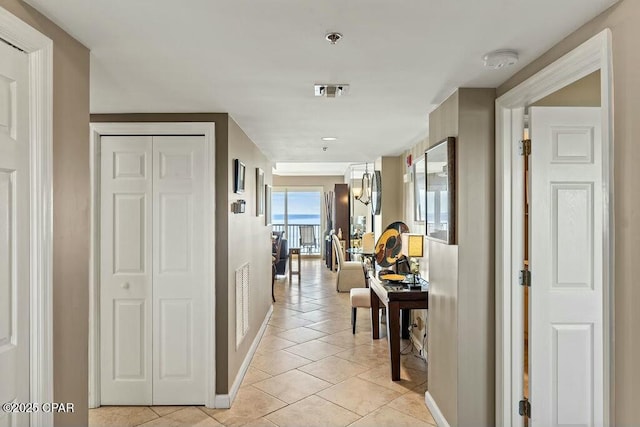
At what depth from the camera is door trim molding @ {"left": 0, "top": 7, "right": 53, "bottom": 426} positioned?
154 cm

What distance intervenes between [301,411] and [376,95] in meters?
2.34

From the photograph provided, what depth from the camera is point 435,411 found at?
306 cm

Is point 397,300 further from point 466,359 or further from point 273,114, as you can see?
point 273,114

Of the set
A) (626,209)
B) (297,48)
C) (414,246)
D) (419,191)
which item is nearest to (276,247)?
(419,191)

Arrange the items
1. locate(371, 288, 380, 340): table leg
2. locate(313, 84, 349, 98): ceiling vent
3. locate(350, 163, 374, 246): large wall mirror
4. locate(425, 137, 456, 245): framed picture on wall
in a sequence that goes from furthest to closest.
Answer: locate(350, 163, 374, 246): large wall mirror
locate(371, 288, 380, 340): table leg
locate(425, 137, 456, 245): framed picture on wall
locate(313, 84, 349, 98): ceiling vent

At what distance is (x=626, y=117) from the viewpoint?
146 centimetres

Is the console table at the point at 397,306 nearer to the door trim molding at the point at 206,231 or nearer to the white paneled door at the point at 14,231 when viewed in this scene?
the door trim molding at the point at 206,231

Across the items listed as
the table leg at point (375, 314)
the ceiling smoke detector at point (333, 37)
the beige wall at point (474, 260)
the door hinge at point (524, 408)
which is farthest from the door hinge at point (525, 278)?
the table leg at point (375, 314)

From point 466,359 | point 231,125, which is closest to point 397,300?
point 466,359

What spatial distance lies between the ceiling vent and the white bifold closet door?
3.80ft

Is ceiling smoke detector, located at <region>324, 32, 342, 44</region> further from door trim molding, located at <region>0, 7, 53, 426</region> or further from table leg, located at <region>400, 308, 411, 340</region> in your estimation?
table leg, located at <region>400, 308, 411, 340</region>

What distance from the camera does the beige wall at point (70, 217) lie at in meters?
1.68

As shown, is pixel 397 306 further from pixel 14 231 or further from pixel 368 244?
pixel 14 231
